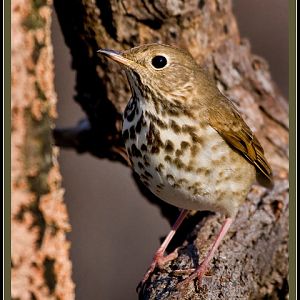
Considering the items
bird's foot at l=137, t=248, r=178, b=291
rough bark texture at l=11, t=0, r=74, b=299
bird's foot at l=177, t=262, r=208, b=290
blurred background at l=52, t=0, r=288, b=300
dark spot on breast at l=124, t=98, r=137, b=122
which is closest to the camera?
rough bark texture at l=11, t=0, r=74, b=299

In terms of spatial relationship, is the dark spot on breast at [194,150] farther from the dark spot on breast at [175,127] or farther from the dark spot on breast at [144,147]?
the dark spot on breast at [144,147]

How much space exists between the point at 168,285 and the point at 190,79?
1245 mm

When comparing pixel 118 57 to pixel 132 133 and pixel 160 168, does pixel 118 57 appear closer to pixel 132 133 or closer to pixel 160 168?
pixel 132 133

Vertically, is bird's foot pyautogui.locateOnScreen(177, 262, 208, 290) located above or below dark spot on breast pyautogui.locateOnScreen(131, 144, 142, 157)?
below

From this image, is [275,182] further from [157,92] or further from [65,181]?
[65,181]

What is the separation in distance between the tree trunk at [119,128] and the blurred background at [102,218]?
1.60 metres

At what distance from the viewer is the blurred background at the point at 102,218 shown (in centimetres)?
738

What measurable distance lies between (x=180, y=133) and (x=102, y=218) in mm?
3568

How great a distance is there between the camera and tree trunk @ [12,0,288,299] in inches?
143

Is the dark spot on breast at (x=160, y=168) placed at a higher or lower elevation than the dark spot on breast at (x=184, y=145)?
lower

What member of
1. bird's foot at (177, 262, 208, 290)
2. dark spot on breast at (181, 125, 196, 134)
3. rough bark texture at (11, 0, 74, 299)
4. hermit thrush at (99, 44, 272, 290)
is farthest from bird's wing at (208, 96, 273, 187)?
rough bark texture at (11, 0, 74, 299)

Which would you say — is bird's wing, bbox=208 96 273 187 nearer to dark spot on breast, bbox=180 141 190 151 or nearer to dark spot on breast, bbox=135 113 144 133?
dark spot on breast, bbox=180 141 190 151

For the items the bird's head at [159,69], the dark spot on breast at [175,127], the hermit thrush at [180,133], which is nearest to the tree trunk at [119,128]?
the hermit thrush at [180,133]

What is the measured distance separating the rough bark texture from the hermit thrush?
0.62m
